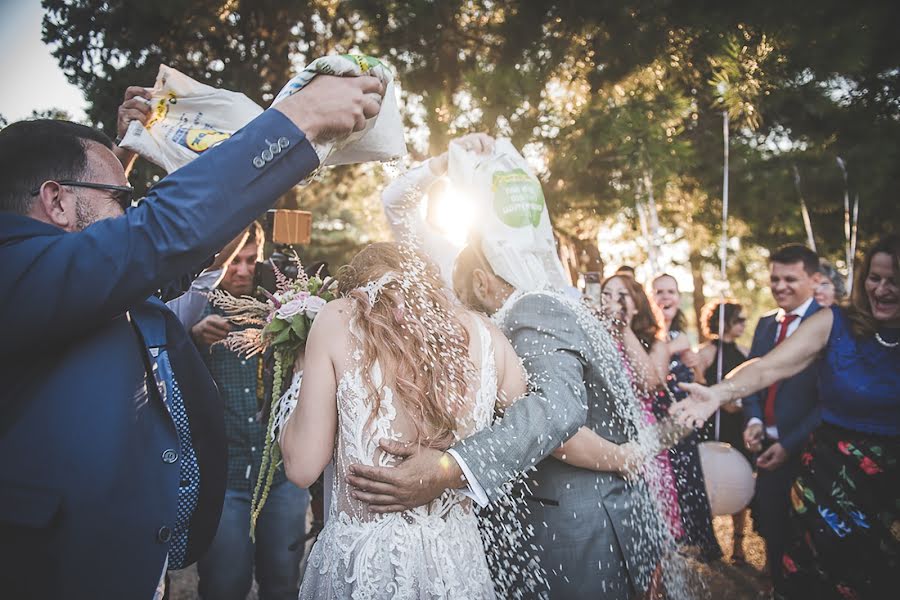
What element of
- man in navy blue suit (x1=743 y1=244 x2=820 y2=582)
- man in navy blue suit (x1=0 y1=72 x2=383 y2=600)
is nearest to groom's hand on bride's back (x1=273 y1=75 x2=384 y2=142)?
man in navy blue suit (x1=0 y1=72 x2=383 y2=600)

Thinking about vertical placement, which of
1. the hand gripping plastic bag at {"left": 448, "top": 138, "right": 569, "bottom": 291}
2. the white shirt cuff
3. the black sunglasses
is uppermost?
the black sunglasses

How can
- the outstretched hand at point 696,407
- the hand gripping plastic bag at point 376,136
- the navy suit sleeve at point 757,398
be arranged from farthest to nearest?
the navy suit sleeve at point 757,398 → the outstretched hand at point 696,407 → the hand gripping plastic bag at point 376,136

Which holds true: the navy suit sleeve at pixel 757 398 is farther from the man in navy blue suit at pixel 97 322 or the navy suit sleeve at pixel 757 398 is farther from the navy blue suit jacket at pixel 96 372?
the navy blue suit jacket at pixel 96 372

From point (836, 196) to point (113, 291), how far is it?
22.0 feet

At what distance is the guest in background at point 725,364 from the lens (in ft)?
17.4

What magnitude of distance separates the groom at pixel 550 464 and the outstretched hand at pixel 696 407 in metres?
0.28

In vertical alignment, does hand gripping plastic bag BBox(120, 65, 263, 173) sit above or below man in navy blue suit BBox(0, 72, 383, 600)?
above

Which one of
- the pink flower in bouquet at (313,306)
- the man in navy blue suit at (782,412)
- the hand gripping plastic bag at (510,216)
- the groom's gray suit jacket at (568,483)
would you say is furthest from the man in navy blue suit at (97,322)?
the man in navy blue suit at (782,412)

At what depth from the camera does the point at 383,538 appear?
1758mm

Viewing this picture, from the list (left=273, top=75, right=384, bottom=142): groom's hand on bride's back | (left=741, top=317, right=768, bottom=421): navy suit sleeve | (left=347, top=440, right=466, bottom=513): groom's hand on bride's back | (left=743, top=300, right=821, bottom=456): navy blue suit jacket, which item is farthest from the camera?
(left=741, top=317, right=768, bottom=421): navy suit sleeve

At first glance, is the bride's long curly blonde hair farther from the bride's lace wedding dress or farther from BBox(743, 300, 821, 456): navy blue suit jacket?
BBox(743, 300, 821, 456): navy blue suit jacket

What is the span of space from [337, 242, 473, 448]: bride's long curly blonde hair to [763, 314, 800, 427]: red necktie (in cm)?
363

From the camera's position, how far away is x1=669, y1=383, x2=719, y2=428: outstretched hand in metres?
2.52

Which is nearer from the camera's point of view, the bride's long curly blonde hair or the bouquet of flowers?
Result: the bride's long curly blonde hair
